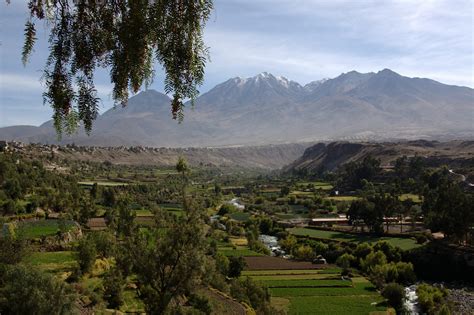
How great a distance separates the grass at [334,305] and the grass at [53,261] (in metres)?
19.2

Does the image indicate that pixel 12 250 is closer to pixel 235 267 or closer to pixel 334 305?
pixel 235 267

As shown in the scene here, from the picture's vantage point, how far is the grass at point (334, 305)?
40344 mm

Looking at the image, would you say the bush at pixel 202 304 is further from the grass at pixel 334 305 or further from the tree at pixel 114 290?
the grass at pixel 334 305

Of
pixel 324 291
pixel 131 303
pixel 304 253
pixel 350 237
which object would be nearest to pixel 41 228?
pixel 131 303

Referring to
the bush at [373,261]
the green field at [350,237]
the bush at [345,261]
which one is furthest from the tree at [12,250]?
the green field at [350,237]

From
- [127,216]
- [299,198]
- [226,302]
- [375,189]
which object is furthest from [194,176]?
[226,302]

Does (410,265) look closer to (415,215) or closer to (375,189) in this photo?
(415,215)

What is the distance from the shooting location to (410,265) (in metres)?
55.3

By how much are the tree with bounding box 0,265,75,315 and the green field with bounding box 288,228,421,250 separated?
52075 mm

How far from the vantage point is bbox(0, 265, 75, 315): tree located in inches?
834

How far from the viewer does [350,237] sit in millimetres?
74125

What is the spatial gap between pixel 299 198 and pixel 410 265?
63.8m

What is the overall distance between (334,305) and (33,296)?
1120 inches

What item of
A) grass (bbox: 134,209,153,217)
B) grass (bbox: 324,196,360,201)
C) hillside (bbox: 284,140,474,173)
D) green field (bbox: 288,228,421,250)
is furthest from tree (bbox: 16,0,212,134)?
hillside (bbox: 284,140,474,173)
